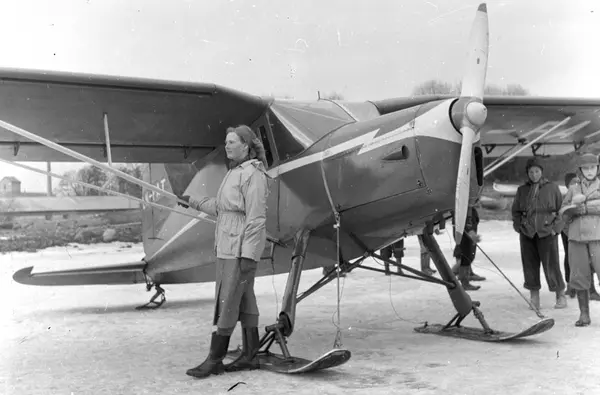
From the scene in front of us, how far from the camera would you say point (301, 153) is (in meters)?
5.51

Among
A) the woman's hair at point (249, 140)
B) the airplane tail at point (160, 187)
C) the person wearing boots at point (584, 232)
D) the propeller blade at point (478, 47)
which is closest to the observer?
the propeller blade at point (478, 47)

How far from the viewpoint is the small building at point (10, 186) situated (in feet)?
71.7

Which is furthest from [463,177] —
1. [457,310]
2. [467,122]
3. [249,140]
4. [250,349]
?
[457,310]

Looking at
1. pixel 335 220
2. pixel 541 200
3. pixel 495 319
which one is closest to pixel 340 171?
pixel 335 220

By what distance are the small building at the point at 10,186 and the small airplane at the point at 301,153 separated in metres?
15.4

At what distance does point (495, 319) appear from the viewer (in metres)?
6.84

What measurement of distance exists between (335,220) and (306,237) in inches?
13.2

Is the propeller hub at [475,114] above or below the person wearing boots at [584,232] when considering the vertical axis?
above

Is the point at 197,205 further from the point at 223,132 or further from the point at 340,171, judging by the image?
the point at 223,132

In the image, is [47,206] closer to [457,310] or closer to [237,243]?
[457,310]

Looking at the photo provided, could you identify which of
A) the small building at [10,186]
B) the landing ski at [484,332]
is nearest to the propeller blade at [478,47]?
the landing ski at [484,332]

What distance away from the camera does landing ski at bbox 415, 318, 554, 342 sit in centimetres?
530

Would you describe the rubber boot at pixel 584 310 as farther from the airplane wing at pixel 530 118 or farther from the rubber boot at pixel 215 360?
the rubber boot at pixel 215 360

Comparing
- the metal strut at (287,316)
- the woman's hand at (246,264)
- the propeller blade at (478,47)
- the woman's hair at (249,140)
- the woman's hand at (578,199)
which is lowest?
the metal strut at (287,316)
